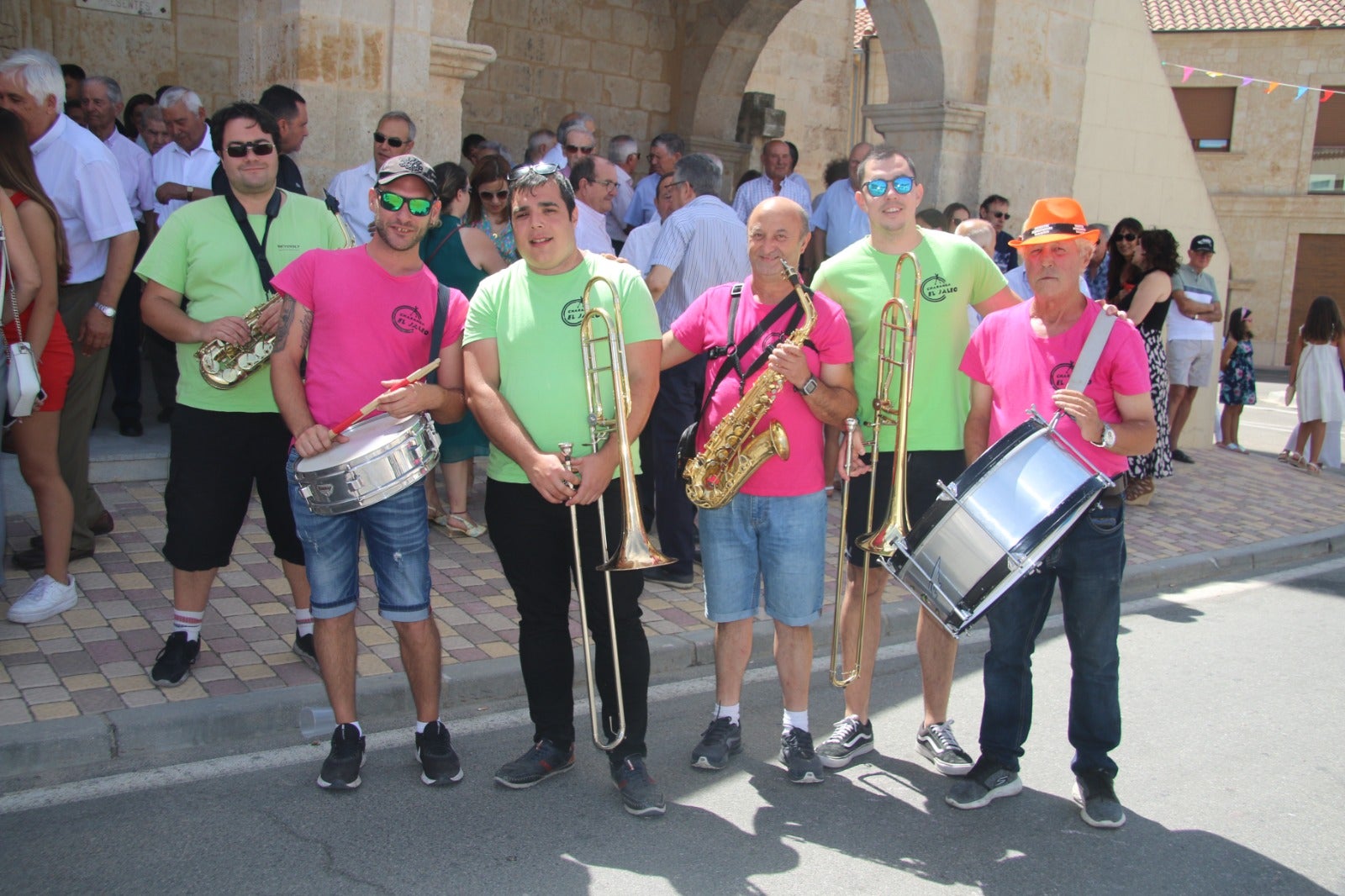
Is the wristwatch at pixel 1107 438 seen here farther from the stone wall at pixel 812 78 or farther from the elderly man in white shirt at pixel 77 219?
the stone wall at pixel 812 78

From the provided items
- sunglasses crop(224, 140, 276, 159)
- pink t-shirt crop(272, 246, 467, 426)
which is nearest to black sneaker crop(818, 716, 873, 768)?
pink t-shirt crop(272, 246, 467, 426)

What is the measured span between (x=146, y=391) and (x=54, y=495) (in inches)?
164

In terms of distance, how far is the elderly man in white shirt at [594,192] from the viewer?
689 centimetres

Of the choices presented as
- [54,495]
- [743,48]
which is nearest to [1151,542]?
[54,495]

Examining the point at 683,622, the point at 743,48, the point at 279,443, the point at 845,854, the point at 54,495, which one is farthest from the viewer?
the point at 743,48

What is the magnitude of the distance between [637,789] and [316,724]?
4.26ft

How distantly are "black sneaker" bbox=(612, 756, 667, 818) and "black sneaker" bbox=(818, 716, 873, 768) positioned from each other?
2.40 ft

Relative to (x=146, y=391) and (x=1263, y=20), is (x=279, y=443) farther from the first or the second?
(x=1263, y=20)

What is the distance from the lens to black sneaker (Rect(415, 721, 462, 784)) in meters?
4.09

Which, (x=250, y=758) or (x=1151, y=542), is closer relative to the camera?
(x=250, y=758)

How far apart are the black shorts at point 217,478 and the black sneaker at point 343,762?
37.1 inches

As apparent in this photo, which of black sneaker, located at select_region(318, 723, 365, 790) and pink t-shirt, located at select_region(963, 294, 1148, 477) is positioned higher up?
pink t-shirt, located at select_region(963, 294, 1148, 477)

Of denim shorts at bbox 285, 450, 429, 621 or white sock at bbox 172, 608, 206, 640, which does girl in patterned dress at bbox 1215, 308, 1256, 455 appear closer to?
denim shorts at bbox 285, 450, 429, 621

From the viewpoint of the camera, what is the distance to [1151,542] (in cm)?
854
